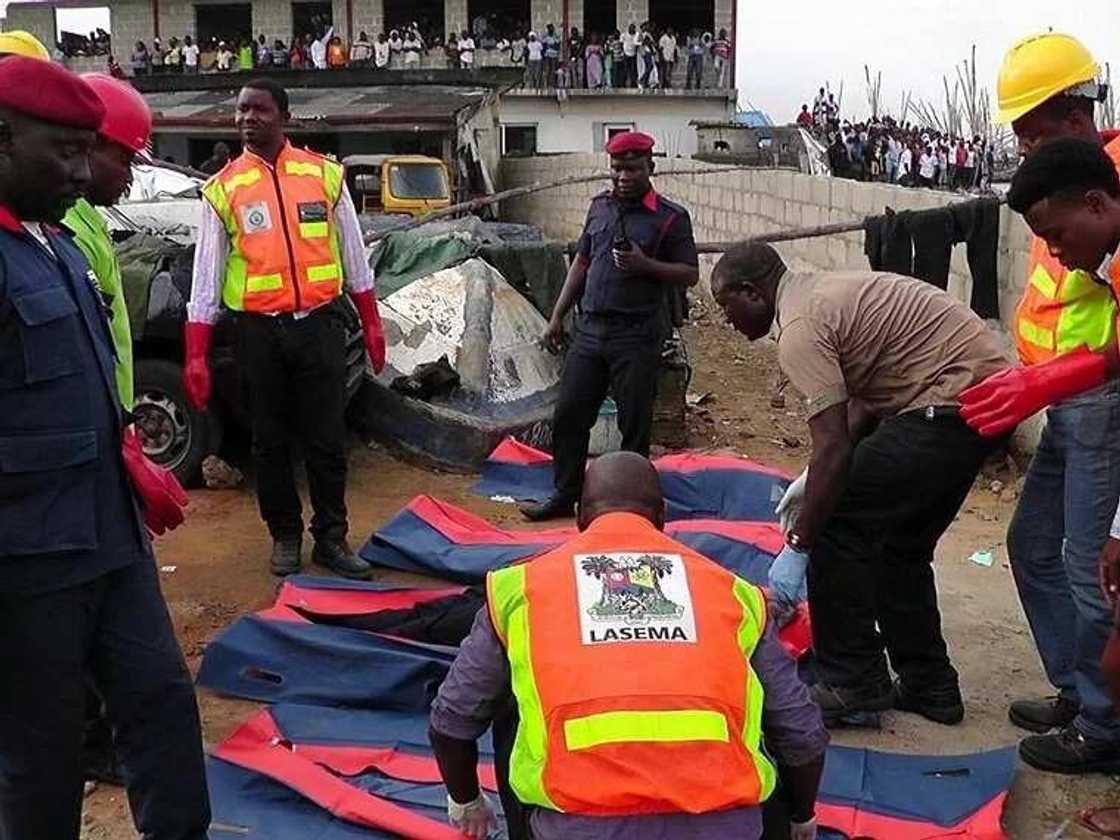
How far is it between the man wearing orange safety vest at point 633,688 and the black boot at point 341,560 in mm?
2884

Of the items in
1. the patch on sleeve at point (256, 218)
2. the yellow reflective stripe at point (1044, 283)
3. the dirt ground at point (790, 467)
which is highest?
the patch on sleeve at point (256, 218)

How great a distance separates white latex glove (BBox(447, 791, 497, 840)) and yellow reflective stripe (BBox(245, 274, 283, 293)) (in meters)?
2.80

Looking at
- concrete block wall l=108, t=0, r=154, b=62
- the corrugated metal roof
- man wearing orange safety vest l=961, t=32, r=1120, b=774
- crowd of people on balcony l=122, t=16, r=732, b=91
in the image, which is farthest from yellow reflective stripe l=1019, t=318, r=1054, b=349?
concrete block wall l=108, t=0, r=154, b=62

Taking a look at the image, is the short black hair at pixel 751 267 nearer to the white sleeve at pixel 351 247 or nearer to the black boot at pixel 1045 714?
the black boot at pixel 1045 714

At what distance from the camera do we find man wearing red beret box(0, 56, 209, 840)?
88.7 inches

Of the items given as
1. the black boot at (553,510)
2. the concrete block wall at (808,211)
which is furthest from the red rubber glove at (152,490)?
the concrete block wall at (808,211)

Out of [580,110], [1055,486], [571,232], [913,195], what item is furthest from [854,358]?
[580,110]

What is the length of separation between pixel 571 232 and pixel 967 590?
16.1 meters

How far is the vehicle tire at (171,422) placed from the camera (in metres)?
6.22

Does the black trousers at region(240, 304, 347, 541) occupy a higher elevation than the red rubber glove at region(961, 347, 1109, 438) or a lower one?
lower

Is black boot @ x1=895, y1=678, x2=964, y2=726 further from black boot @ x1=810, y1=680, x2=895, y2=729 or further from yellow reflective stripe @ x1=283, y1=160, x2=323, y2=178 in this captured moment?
yellow reflective stripe @ x1=283, y1=160, x2=323, y2=178

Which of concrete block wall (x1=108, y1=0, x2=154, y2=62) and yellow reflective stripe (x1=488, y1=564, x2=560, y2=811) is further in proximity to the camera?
concrete block wall (x1=108, y1=0, x2=154, y2=62)

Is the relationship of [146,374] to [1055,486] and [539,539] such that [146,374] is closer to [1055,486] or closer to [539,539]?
[539,539]

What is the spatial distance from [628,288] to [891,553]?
7.34ft
